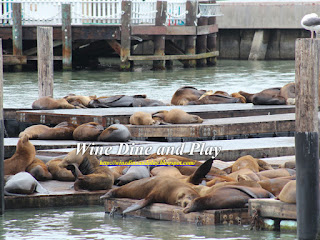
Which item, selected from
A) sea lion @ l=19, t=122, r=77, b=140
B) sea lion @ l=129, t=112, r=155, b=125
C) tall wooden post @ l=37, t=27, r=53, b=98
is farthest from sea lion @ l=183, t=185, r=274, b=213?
tall wooden post @ l=37, t=27, r=53, b=98

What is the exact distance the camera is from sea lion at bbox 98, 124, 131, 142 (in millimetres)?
10750

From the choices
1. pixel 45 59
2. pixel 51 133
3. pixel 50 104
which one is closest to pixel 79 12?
pixel 45 59

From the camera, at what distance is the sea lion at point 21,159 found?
28.9 ft

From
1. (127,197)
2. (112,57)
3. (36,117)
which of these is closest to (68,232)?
(127,197)

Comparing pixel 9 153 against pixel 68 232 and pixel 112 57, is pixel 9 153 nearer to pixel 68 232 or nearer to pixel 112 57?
pixel 68 232

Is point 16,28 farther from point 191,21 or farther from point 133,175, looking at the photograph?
point 133,175

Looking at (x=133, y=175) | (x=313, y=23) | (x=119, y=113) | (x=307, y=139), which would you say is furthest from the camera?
(x=313, y=23)

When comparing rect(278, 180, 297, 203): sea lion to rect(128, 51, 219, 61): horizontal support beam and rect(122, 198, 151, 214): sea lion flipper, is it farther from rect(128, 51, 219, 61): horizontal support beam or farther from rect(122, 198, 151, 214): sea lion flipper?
rect(128, 51, 219, 61): horizontal support beam

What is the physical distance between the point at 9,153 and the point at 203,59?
1812 centimetres

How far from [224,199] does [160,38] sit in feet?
60.7

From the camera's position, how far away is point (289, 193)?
7168mm

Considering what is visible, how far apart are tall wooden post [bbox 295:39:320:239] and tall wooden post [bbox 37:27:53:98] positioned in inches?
329

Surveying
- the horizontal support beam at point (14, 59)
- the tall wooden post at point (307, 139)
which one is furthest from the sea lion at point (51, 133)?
the horizontal support beam at point (14, 59)

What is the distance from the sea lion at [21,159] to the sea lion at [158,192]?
136 cm
